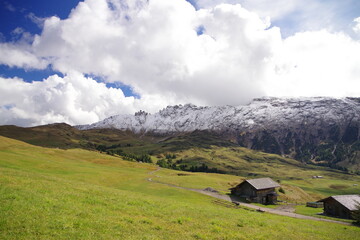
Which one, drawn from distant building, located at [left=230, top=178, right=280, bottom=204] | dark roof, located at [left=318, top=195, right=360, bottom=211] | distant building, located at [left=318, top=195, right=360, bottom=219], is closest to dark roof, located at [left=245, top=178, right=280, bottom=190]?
distant building, located at [left=230, top=178, right=280, bottom=204]

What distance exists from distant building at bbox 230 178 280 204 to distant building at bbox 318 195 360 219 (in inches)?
767

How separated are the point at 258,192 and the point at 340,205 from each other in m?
26.5

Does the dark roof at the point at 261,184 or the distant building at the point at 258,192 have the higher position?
the dark roof at the point at 261,184

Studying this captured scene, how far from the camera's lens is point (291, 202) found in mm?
93688

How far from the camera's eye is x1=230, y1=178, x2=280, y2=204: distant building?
283 ft

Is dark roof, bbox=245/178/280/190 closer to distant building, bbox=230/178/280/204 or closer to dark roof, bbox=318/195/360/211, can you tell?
distant building, bbox=230/178/280/204

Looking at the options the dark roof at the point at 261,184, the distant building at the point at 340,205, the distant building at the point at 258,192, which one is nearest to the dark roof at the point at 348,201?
the distant building at the point at 340,205

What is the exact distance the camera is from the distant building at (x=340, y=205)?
2520 inches

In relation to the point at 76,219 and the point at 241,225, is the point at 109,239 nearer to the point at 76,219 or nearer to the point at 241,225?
the point at 76,219

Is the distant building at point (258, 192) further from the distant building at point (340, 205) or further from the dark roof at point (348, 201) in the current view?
the dark roof at point (348, 201)

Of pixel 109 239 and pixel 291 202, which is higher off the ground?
pixel 109 239

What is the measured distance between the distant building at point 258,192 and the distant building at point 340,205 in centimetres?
1949

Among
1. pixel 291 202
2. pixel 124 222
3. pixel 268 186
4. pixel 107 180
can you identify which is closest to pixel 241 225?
pixel 124 222

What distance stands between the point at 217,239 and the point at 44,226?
13408 millimetres
